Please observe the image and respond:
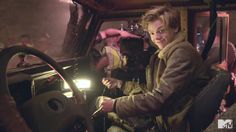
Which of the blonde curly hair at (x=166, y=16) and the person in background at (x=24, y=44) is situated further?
the blonde curly hair at (x=166, y=16)

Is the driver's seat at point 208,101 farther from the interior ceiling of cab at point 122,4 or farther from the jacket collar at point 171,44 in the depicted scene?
the interior ceiling of cab at point 122,4

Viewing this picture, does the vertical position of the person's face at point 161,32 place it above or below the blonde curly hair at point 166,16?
below

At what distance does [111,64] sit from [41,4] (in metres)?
1.26

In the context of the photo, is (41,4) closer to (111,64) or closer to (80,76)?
(80,76)

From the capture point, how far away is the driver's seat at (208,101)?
2.43 m

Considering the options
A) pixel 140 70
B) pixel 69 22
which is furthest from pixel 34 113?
pixel 140 70

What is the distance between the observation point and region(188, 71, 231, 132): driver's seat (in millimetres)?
2428

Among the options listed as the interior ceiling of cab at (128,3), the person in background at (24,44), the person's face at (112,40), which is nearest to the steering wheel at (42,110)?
the person in background at (24,44)

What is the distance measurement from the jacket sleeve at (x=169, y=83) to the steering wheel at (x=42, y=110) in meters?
0.76

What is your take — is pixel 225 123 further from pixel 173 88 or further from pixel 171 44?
pixel 171 44

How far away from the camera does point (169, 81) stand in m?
2.51

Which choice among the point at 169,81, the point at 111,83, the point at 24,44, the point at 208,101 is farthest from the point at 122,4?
the point at 208,101

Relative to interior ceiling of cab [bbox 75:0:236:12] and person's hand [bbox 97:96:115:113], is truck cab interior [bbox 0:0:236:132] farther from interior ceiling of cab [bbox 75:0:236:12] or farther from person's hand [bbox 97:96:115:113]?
person's hand [bbox 97:96:115:113]

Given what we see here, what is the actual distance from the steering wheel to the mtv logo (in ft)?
2.44
